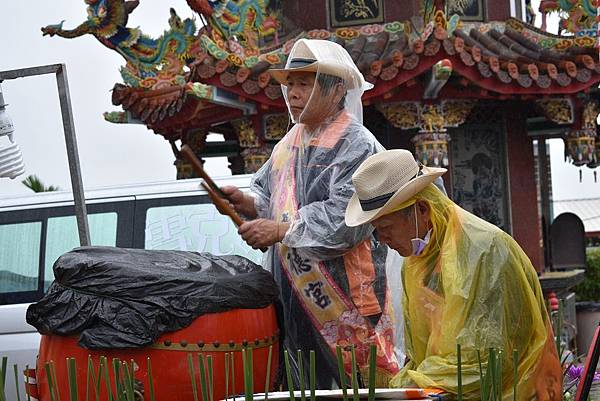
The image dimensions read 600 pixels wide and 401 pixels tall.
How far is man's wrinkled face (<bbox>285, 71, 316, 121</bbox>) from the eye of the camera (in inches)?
183

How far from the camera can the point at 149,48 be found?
12.7 metres

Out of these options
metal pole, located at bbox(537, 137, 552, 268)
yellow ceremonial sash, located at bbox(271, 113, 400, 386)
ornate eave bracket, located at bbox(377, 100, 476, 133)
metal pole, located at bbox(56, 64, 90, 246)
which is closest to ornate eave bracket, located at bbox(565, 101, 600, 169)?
metal pole, located at bbox(537, 137, 552, 268)

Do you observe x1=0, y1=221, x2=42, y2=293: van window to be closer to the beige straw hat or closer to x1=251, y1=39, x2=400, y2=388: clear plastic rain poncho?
x1=251, y1=39, x2=400, y2=388: clear plastic rain poncho

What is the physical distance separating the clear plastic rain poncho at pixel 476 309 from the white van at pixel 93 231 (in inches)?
113

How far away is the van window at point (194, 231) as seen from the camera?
6.45 meters

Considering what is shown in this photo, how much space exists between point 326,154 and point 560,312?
1339 millimetres

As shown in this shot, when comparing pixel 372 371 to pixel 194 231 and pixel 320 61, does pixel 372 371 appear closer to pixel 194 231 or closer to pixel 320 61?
pixel 320 61

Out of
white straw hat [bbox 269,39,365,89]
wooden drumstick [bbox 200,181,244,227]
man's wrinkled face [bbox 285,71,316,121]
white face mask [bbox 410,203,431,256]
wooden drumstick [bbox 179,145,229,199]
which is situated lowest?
white face mask [bbox 410,203,431,256]

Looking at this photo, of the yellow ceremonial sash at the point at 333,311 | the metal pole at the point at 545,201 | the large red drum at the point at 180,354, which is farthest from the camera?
the metal pole at the point at 545,201

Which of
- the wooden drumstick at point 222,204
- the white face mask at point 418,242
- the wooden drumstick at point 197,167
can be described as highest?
the wooden drumstick at point 197,167

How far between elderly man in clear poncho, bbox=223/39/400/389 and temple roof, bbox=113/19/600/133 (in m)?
6.63

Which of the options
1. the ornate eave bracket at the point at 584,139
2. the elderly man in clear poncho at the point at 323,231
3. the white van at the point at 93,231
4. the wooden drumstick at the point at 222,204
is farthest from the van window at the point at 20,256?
the ornate eave bracket at the point at 584,139

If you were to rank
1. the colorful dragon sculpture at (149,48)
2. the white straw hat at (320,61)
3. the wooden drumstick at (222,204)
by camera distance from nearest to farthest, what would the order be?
the wooden drumstick at (222,204)
the white straw hat at (320,61)
the colorful dragon sculpture at (149,48)

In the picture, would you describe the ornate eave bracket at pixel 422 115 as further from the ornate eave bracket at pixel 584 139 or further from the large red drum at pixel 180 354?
the large red drum at pixel 180 354
